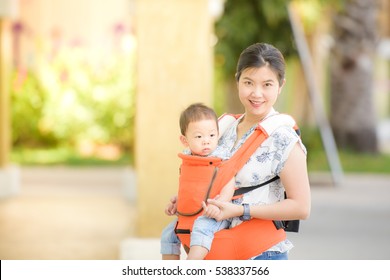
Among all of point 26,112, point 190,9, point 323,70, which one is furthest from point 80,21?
point 190,9

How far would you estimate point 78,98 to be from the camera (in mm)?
16172

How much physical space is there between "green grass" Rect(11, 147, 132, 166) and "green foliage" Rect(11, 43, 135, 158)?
338mm

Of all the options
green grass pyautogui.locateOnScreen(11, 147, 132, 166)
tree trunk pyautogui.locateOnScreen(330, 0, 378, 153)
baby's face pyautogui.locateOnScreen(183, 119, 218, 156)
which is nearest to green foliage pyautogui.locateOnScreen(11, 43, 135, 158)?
green grass pyautogui.locateOnScreen(11, 147, 132, 166)

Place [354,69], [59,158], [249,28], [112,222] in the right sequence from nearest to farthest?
[112,222]
[249,28]
[354,69]
[59,158]

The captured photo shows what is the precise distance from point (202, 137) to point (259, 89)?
0.59 feet

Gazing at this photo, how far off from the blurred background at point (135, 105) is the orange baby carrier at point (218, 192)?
3.19 m

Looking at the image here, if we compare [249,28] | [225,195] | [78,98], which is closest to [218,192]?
[225,195]

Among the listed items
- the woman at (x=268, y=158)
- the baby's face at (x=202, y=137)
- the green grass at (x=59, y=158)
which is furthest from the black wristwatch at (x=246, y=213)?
the green grass at (x=59, y=158)

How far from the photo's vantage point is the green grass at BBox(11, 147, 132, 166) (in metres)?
15.4

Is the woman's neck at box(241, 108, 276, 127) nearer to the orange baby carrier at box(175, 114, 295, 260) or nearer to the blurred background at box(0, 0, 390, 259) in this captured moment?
the orange baby carrier at box(175, 114, 295, 260)

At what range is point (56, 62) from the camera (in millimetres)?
16297

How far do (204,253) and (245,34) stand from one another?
31.7 feet

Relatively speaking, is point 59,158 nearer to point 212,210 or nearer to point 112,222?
point 112,222
